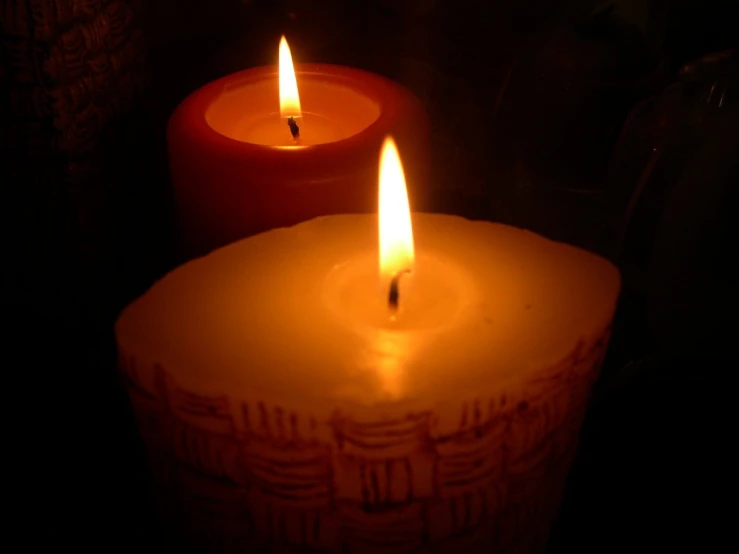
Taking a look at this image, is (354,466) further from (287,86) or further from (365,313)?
(287,86)

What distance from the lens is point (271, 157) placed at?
0.61 m

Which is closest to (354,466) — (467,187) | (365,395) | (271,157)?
(365,395)

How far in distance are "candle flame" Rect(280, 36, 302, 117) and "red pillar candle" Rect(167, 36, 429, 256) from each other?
1cm

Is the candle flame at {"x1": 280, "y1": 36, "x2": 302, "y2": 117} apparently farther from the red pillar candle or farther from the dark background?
the dark background

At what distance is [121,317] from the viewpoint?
458mm

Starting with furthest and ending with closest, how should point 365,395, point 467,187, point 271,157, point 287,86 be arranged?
point 467,187 → point 287,86 → point 271,157 → point 365,395

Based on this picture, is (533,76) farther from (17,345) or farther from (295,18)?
(17,345)

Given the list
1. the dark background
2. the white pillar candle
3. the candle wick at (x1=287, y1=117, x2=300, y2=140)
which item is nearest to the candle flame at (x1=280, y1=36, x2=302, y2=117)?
the candle wick at (x1=287, y1=117, x2=300, y2=140)

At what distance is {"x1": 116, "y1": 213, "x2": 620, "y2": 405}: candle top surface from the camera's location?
417 mm

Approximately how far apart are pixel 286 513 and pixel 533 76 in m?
0.53

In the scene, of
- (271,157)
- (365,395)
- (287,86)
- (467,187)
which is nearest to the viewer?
(365,395)

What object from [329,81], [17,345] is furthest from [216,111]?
[17,345]

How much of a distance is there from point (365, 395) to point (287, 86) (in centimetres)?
39

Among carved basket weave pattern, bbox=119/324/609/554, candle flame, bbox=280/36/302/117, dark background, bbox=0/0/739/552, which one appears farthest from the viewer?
candle flame, bbox=280/36/302/117
